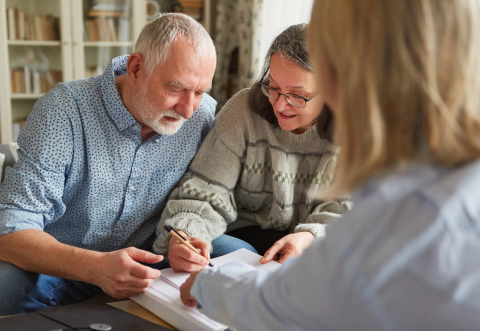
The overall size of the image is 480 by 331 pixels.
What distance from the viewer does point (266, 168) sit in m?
1.63

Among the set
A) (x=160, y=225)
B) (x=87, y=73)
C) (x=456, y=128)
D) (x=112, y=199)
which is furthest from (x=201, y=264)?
(x=87, y=73)

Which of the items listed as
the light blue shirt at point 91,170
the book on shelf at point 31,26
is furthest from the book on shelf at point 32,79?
the light blue shirt at point 91,170

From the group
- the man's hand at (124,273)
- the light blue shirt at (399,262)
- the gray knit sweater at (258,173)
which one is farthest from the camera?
the gray knit sweater at (258,173)

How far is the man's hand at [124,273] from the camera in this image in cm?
107

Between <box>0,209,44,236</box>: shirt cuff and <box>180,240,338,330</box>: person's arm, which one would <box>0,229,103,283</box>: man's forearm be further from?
<box>180,240,338,330</box>: person's arm

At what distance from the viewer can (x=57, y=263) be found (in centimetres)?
122

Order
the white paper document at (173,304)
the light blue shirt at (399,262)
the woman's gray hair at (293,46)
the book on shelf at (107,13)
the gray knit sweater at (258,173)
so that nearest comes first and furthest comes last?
the light blue shirt at (399,262), the white paper document at (173,304), the woman's gray hair at (293,46), the gray knit sweater at (258,173), the book on shelf at (107,13)

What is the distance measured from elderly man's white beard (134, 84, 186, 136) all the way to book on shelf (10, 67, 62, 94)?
236 cm

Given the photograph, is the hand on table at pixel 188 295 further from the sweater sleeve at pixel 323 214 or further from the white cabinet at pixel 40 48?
the white cabinet at pixel 40 48

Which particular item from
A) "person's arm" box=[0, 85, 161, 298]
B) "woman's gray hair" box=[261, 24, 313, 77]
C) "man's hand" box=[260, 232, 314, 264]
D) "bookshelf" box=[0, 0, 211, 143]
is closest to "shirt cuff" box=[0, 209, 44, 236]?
"person's arm" box=[0, 85, 161, 298]

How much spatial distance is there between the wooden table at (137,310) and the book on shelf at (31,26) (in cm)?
295

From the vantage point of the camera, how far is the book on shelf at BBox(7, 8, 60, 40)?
334cm

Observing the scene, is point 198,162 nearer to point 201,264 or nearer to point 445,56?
point 201,264

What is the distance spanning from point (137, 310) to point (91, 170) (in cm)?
53
